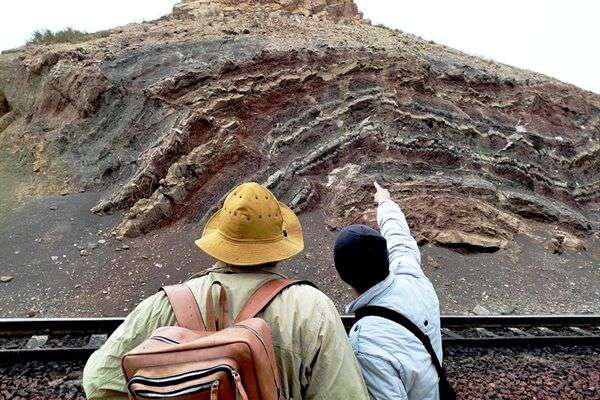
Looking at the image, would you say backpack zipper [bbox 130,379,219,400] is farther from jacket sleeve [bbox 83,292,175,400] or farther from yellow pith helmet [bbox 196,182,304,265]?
yellow pith helmet [bbox 196,182,304,265]

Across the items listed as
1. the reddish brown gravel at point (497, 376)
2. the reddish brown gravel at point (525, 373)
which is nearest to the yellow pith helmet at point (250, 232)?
the reddish brown gravel at point (497, 376)

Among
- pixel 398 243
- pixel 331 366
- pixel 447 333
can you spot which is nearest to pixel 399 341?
pixel 331 366

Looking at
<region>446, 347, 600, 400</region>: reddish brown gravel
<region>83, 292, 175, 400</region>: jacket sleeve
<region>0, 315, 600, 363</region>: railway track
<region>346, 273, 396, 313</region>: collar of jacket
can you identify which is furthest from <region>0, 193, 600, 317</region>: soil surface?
<region>83, 292, 175, 400</region>: jacket sleeve

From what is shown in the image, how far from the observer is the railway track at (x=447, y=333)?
5848 millimetres

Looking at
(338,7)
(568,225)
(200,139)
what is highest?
(338,7)

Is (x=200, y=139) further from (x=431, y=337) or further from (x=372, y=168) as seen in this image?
(x=431, y=337)

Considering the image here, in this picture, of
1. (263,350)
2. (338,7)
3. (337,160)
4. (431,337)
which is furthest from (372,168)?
(338,7)

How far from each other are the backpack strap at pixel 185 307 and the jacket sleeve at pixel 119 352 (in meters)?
0.05

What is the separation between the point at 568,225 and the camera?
41.4 feet

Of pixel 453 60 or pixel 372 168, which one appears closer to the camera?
pixel 372 168

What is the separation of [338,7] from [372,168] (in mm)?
12493

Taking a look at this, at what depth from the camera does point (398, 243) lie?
352 centimetres

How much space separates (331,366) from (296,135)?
996cm

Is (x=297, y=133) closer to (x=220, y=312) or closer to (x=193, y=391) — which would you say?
(x=220, y=312)
